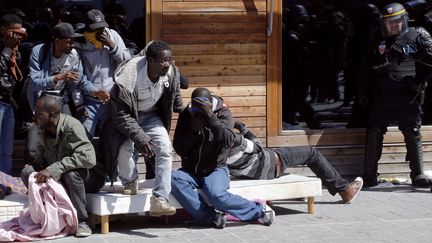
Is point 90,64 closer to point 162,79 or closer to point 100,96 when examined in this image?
point 100,96

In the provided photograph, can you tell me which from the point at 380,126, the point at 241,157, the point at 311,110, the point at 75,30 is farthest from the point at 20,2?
the point at 380,126

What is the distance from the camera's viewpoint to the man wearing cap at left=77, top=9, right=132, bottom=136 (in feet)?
27.8

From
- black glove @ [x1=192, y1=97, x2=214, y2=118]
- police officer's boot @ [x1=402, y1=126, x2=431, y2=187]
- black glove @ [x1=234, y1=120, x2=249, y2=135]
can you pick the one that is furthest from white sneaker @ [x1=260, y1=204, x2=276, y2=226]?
police officer's boot @ [x1=402, y1=126, x2=431, y2=187]

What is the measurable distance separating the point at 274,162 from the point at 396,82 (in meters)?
2.09

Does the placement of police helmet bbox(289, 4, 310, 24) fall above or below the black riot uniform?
above

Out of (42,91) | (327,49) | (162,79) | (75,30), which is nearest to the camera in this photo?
(162,79)

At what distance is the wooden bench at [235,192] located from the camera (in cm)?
760

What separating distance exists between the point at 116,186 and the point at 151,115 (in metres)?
0.79

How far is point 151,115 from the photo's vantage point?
7.83 metres

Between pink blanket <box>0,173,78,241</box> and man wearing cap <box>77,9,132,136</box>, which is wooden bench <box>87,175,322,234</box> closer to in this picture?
pink blanket <box>0,173,78,241</box>

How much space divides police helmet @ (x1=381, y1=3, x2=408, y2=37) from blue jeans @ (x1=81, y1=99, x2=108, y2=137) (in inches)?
128

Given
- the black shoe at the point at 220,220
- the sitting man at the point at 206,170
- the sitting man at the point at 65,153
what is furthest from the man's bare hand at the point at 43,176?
the black shoe at the point at 220,220

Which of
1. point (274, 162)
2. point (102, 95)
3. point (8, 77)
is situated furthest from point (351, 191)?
point (8, 77)

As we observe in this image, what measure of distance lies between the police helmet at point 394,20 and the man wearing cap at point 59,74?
3.30 meters
